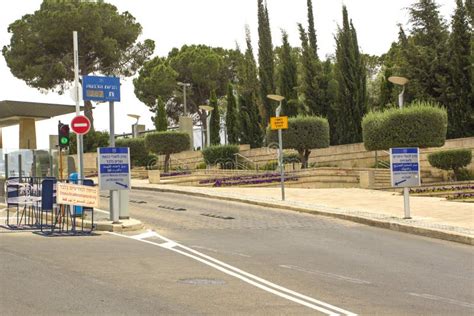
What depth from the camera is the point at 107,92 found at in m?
15.4

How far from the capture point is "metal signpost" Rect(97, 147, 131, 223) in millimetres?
14727

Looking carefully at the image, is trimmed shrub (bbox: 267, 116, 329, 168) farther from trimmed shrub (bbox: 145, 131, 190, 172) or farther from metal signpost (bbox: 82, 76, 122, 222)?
metal signpost (bbox: 82, 76, 122, 222)

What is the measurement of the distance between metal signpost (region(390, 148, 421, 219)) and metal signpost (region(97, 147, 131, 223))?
22.2 feet

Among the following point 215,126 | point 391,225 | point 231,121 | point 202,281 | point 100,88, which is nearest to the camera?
point 202,281

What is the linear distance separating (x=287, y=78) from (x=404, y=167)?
29.6 m

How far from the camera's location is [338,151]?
3803cm

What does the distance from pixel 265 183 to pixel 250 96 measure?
66.7 feet

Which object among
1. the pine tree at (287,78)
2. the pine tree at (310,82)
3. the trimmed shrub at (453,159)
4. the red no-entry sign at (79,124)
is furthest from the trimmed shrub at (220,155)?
the red no-entry sign at (79,124)

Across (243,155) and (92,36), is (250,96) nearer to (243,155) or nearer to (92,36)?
(243,155)

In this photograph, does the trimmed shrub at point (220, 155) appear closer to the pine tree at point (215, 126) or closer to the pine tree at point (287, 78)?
the pine tree at point (287, 78)

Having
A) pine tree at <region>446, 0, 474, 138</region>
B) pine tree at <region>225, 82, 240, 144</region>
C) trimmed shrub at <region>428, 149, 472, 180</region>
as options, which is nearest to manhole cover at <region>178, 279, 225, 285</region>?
trimmed shrub at <region>428, 149, 472, 180</region>

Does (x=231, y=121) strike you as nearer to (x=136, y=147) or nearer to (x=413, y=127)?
(x=136, y=147)

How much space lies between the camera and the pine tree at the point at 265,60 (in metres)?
46.1

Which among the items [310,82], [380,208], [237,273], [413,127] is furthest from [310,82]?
[237,273]
